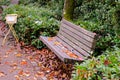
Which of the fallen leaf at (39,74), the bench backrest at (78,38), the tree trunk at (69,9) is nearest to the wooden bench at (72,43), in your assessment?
the bench backrest at (78,38)

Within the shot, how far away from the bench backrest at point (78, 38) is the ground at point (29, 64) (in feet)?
1.80

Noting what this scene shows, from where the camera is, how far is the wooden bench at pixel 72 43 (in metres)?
6.43

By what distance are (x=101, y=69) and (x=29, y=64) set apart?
382cm

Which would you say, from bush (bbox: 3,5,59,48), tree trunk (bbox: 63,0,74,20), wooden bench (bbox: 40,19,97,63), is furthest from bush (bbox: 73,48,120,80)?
tree trunk (bbox: 63,0,74,20)

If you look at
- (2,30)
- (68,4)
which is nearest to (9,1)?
A: (2,30)

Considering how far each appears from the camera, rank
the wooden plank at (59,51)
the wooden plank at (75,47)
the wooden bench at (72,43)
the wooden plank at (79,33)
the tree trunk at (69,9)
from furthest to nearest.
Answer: the tree trunk at (69,9)
the wooden plank at (75,47)
the wooden plank at (79,33)
the wooden bench at (72,43)
the wooden plank at (59,51)

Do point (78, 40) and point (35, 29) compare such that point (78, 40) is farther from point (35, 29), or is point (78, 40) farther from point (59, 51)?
point (35, 29)

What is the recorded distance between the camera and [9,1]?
61.6 ft

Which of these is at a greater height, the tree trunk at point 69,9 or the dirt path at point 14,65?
the tree trunk at point 69,9

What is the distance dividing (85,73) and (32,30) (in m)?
5.34

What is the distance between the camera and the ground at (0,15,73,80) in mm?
6882

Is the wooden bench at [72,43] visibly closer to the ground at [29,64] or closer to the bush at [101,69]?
the ground at [29,64]

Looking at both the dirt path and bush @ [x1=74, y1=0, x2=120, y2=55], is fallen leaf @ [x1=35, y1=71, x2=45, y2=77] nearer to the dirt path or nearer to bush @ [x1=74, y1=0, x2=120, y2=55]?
the dirt path

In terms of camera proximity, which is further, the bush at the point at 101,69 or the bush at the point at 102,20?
the bush at the point at 102,20
